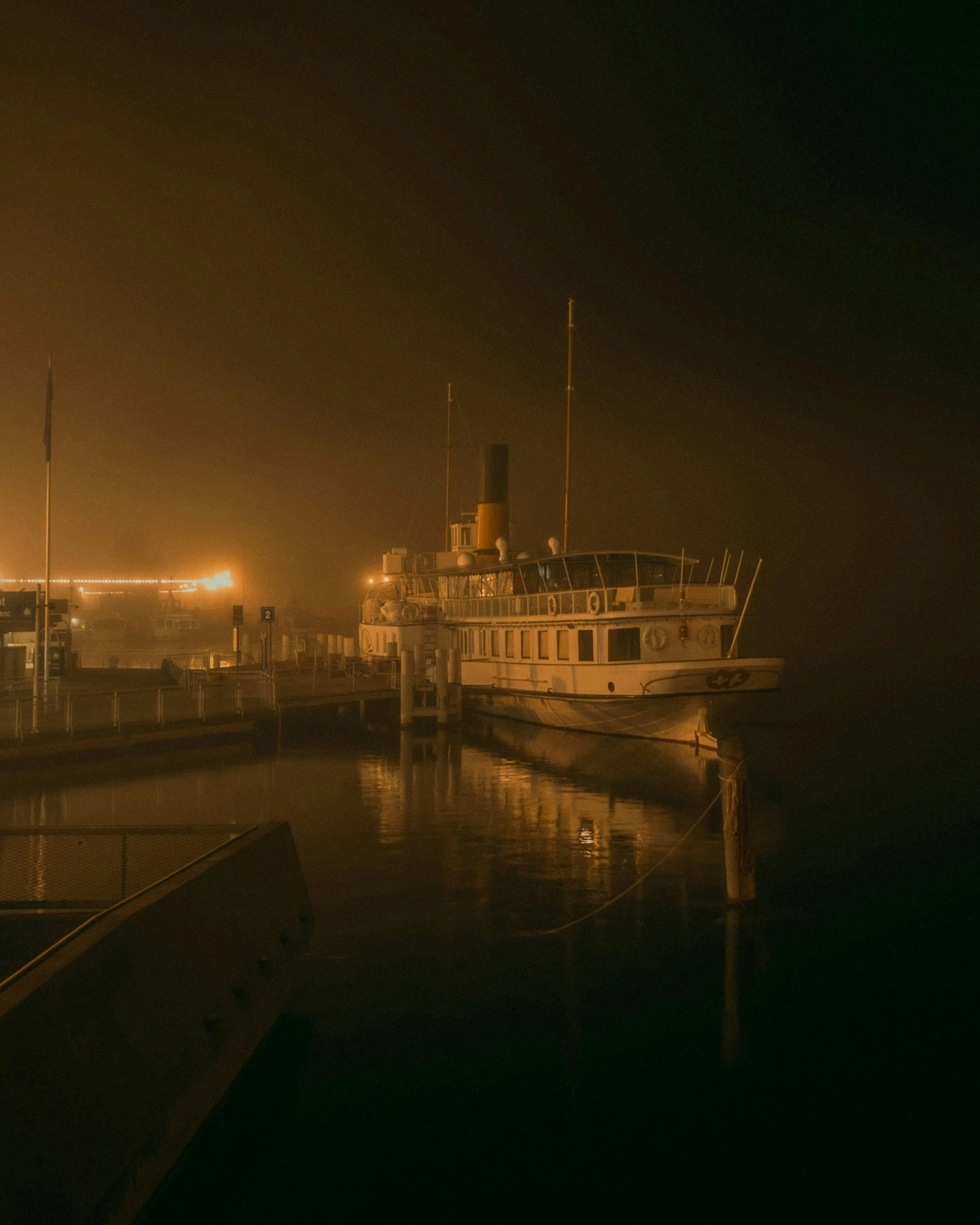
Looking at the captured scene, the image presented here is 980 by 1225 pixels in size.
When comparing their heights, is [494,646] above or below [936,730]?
above

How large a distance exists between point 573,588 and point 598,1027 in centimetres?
2707

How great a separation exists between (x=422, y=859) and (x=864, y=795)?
15.4m

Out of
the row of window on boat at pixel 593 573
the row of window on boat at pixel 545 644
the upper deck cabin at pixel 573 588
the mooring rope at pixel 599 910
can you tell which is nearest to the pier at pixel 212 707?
the row of window on boat at pixel 545 644

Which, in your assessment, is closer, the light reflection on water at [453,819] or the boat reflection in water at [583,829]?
the boat reflection in water at [583,829]

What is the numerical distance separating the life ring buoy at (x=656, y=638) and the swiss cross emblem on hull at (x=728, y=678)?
202 cm

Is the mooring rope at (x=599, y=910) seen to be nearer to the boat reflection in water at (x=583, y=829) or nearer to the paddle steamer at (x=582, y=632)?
the boat reflection in water at (x=583, y=829)

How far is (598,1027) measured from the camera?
1041 centimetres

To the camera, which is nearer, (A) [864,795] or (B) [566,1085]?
(B) [566,1085]

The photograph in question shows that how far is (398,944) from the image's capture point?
511 inches

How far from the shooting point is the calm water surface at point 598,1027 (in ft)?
25.5

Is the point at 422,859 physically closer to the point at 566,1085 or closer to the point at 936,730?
the point at 566,1085

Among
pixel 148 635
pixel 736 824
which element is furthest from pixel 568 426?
pixel 148 635

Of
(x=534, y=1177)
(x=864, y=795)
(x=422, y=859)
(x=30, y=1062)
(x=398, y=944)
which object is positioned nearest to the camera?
(x=30, y=1062)

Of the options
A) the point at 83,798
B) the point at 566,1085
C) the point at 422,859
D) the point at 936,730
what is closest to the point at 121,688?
the point at 83,798
